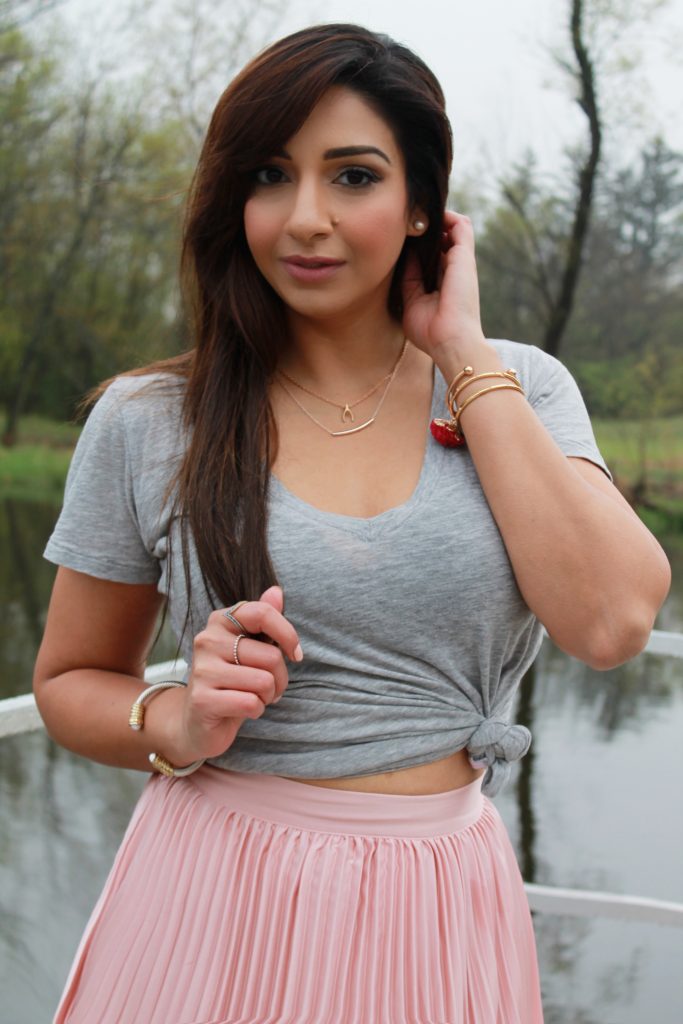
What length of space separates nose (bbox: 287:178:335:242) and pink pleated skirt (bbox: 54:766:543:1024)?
48 centimetres

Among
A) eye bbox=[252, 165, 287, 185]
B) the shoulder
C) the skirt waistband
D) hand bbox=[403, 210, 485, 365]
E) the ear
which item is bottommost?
the skirt waistband

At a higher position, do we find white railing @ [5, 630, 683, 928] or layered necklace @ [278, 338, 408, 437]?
layered necklace @ [278, 338, 408, 437]

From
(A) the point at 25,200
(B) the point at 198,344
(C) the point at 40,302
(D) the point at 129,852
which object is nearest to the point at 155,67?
(A) the point at 25,200

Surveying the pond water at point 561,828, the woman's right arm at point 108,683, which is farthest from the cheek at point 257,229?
the pond water at point 561,828

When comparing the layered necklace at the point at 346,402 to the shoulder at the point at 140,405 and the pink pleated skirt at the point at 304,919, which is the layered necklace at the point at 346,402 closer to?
the shoulder at the point at 140,405

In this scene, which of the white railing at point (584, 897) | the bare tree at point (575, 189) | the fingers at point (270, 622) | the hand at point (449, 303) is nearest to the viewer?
the fingers at point (270, 622)

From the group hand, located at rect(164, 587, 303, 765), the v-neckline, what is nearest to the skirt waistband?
hand, located at rect(164, 587, 303, 765)

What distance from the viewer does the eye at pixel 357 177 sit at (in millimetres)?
959

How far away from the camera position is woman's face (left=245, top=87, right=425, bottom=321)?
3.10 ft

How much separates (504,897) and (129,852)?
13.5 inches

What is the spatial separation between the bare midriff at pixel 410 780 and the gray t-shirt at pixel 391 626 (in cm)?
1

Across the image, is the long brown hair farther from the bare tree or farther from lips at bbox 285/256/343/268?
the bare tree

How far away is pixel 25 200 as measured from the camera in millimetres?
5484

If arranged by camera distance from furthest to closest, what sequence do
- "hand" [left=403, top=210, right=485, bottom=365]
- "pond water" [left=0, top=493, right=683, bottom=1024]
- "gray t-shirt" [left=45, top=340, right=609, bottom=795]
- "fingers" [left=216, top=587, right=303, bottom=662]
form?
"pond water" [left=0, top=493, right=683, bottom=1024] < "hand" [left=403, top=210, right=485, bottom=365] < "gray t-shirt" [left=45, top=340, right=609, bottom=795] < "fingers" [left=216, top=587, right=303, bottom=662]
